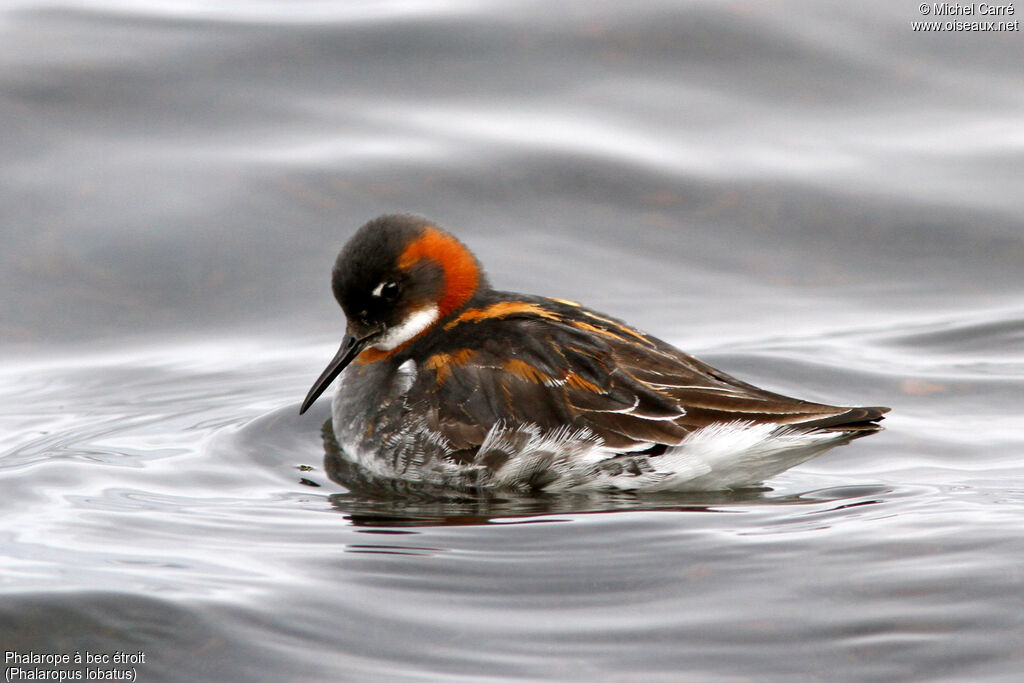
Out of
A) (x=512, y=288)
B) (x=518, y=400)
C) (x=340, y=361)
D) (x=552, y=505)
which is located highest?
(x=512, y=288)

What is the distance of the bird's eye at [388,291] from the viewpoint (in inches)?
292

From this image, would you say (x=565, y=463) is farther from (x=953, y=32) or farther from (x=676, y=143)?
(x=953, y=32)

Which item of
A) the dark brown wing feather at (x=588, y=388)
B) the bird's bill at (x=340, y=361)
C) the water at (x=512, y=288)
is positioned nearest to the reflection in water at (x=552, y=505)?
the water at (x=512, y=288)

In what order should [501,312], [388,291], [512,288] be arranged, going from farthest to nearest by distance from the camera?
[512,288]
[388,291]
[501,312]

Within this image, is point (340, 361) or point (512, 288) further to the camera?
point (512, 288)

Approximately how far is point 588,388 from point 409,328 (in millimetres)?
1262

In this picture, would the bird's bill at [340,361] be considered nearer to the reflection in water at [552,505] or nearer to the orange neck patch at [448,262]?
the orange neck patch at [448,262]

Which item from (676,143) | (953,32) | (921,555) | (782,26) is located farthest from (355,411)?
(953,32)

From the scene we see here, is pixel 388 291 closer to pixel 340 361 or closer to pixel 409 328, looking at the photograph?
pixel 409 328

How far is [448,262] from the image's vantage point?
7.56 meters

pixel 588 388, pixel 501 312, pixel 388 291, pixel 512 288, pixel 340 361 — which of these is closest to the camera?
pixel 588 388

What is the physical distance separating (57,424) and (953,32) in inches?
367

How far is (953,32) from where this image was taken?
44.5 feet

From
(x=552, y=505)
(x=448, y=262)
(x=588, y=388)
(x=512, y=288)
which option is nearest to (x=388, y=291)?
(x=448, y=262)
